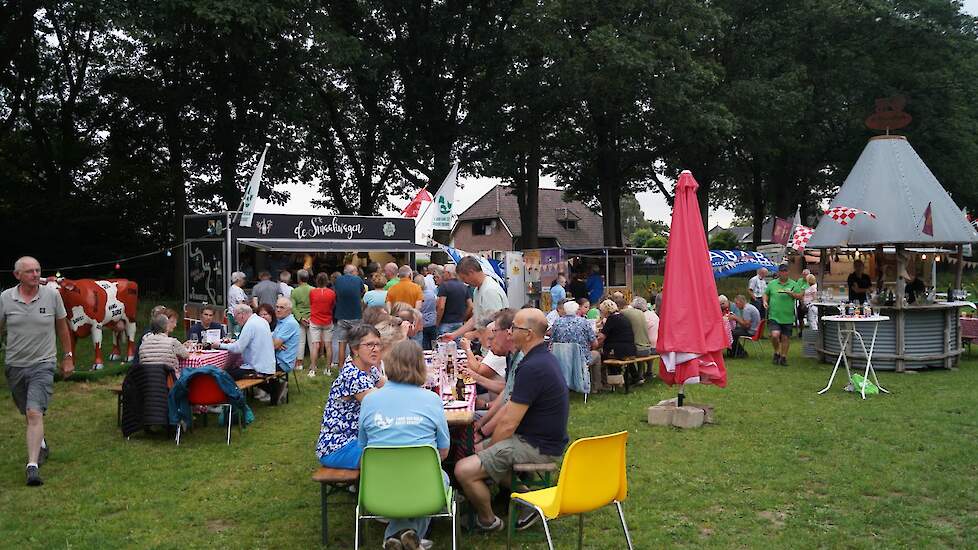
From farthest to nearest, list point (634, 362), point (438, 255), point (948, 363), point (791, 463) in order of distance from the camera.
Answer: point (438, 255), point (948, 363), point (634, 362), point (791, 463)

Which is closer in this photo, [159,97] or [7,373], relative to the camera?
[7,373]

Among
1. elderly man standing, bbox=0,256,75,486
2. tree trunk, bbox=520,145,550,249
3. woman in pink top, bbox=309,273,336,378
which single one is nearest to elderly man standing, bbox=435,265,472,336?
woman in pink top, bbox=309,273,336,378

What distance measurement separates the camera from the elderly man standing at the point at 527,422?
4812mm

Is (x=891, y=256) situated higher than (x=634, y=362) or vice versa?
(x=891, y=256)

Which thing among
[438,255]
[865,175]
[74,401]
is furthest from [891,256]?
[74,401]

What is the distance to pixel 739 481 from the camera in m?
6.40

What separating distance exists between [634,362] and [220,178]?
16.7 meters

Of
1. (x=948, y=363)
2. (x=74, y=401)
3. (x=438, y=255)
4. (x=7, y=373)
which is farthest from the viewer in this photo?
(x=438, y=255)

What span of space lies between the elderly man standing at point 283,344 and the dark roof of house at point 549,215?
39.9 metres

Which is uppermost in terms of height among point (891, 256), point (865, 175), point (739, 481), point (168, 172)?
point (168, 172)

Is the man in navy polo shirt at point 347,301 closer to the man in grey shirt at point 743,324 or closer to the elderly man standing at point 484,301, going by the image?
the elderly man standing at point 484,301

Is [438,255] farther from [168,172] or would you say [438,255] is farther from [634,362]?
[634,362]

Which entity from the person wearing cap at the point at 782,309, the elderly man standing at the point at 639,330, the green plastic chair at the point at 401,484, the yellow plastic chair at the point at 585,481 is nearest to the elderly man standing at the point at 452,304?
the elderly man standing at the point at 639,330

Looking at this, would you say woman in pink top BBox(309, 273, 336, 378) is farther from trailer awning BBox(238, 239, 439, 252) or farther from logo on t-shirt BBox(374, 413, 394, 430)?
logo on t-shirt BBox(374, 413, 394, 430)
